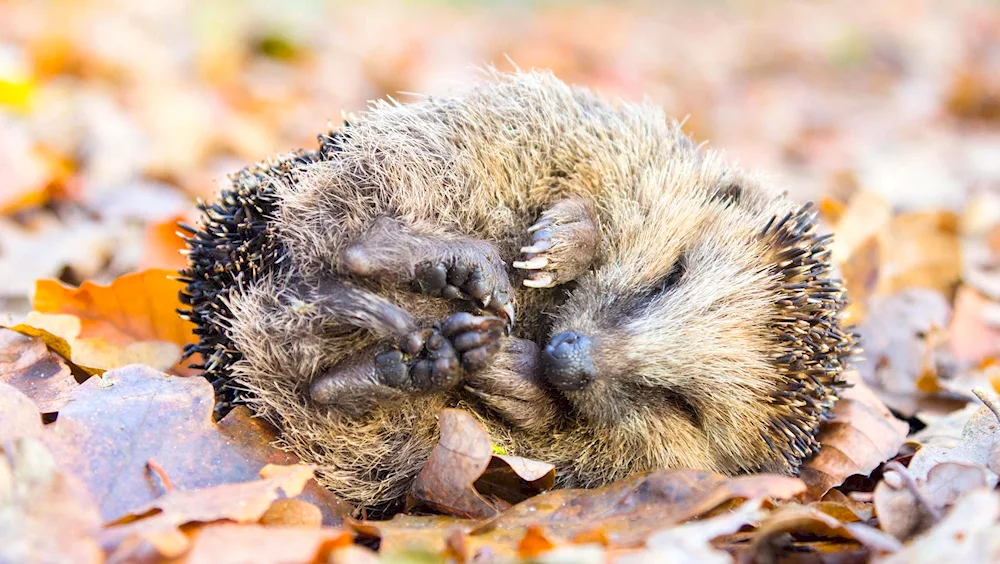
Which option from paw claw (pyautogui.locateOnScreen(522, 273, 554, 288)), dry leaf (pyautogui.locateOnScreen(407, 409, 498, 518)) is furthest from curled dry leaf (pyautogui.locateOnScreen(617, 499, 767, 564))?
paw claw (pyautogui.locateOnScreen(522, 273, 554, 288))

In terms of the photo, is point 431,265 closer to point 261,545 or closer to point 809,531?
point 261,545

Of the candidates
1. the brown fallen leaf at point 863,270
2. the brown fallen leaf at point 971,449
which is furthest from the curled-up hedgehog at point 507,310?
the brown fallen leaf at point 863,270

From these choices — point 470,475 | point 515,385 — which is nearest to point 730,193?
point 515,385

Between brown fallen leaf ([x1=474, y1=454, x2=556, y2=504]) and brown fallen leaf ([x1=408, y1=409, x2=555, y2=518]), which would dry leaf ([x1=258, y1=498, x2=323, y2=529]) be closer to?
brown fallen leaf ([x1=408, y1=409, x2=555, y2=518])

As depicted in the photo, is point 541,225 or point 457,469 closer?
point 457,469

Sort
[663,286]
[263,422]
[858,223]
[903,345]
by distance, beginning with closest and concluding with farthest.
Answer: [263,422]
[663,286]
[903,345]
[858,223]

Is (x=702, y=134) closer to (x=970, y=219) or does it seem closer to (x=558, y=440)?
(x=970, y=219)
